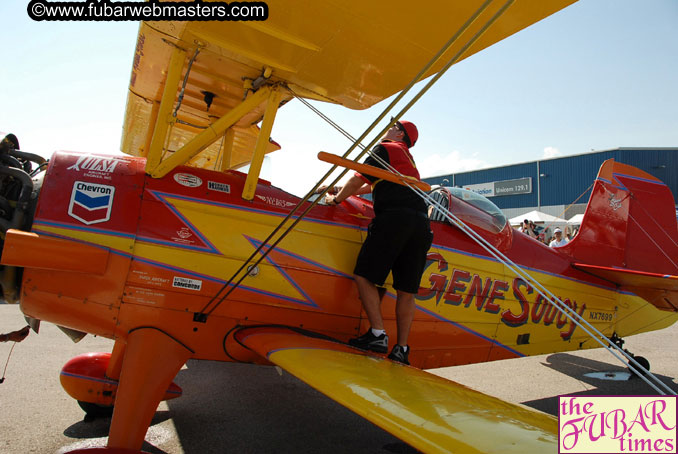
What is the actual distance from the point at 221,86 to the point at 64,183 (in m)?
1.44

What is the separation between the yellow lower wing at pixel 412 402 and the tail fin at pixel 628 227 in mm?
3324

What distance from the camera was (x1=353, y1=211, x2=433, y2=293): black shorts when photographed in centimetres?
287

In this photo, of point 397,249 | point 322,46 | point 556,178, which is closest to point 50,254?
point 322,46

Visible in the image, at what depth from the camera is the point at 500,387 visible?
4.73m

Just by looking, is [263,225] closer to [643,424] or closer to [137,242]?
[137,242]

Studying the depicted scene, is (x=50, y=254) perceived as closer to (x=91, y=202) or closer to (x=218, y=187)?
(x=91, y=202)

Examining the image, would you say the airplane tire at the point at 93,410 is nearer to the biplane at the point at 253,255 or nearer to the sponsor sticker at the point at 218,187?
the biplane at the point at 253,255

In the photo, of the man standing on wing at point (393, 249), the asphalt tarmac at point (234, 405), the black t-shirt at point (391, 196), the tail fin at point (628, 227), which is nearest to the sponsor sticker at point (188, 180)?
the man standing on wing at point (393, 249)

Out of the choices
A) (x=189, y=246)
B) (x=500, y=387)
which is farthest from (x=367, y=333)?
(x=500, y=387)

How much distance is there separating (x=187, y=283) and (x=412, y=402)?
1651mm

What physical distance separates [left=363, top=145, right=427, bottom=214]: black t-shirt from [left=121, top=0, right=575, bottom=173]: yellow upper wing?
54 centimetres

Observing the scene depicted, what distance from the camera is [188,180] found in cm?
284

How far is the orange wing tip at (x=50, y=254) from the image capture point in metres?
2.28

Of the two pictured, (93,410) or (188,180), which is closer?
(188,180)
